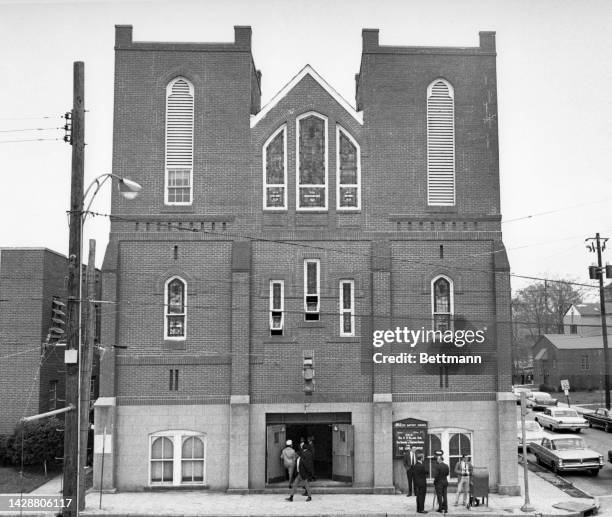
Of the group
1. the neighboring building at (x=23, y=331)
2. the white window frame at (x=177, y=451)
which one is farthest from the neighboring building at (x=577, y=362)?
the neighboring building at (x=23, y=331)

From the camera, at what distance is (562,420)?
136 feet

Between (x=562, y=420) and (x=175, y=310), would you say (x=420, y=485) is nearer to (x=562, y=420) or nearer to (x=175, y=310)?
(x=175, y=310)

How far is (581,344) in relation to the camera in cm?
7225

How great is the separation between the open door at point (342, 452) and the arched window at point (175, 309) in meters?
5.72

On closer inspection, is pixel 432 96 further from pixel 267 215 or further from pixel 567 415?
pixel 567 415

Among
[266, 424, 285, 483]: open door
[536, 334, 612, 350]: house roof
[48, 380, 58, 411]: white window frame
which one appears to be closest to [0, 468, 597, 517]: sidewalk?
[266, 424, 285, 483]: open door

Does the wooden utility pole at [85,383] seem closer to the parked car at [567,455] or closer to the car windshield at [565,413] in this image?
the parked car at [567,455]

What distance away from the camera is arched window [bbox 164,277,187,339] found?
25.3m

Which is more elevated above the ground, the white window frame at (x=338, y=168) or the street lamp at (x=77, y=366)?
the white window frame at (x=338, y=168)

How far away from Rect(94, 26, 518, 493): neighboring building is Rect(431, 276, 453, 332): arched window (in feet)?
0.21

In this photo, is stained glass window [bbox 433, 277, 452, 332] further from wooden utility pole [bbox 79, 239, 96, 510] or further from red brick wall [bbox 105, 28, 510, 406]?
wooden utility pole [bbox 79, 239, 96, 510]

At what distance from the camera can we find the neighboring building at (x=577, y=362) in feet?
232

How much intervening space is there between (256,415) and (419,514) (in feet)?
19.5

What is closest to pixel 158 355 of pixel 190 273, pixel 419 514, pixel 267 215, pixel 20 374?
pixel 190 273
